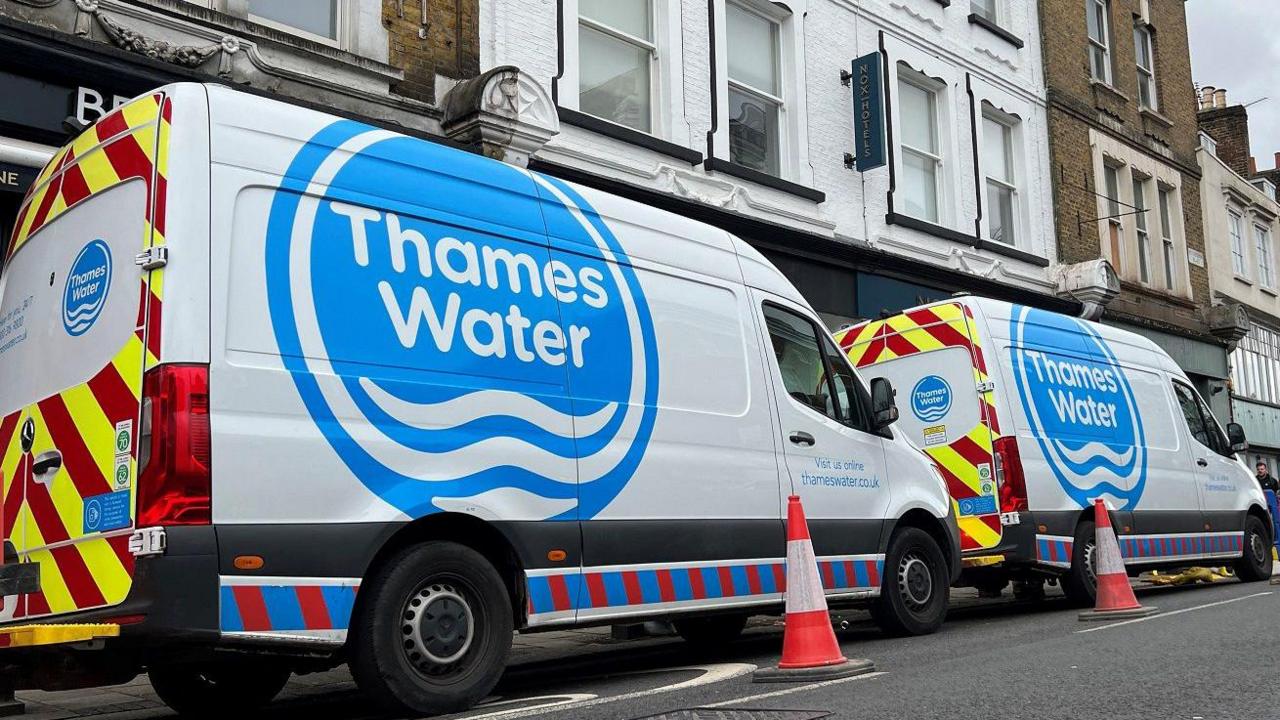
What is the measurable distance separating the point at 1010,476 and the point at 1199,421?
4.39m

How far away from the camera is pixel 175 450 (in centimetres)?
460

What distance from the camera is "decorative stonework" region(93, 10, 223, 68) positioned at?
28.4 feet

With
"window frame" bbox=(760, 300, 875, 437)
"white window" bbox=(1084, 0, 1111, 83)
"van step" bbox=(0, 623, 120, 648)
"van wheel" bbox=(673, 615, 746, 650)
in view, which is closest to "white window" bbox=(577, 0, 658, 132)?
"window frame" bbox=(760, 300, 875, 437)

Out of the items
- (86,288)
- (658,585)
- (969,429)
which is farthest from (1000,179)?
(86,288)

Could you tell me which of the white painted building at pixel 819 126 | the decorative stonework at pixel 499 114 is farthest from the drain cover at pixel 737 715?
the white painted building at pixel 819 126

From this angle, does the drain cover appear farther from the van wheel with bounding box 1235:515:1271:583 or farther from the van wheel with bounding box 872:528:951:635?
the van wheel with bounding box 1235:515:1271:583

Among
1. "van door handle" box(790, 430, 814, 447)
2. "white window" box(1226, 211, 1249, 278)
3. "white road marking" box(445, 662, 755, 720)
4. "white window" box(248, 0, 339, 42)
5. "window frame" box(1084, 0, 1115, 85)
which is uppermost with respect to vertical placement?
"window frame" box(1084, 0, 1115, 85)

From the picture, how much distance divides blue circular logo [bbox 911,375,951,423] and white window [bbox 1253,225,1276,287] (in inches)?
846

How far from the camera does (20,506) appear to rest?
5266 millimetres

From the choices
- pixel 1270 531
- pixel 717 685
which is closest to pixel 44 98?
Result: pixel 717 685

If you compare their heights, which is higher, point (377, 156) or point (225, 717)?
point (377, 156)

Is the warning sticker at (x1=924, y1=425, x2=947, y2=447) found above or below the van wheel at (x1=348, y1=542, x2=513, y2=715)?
above

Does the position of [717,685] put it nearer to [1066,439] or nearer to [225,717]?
[225,717]

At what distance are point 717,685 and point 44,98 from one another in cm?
600
